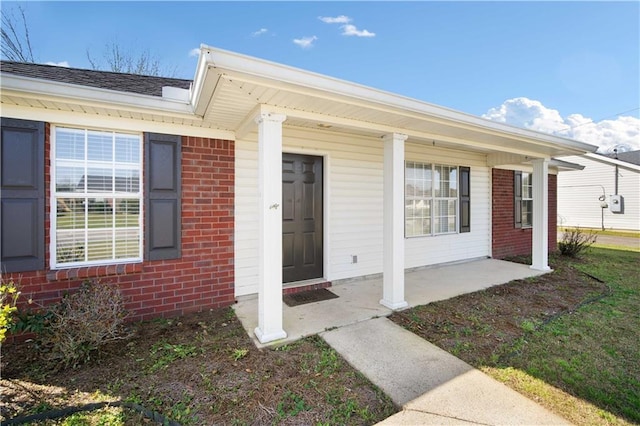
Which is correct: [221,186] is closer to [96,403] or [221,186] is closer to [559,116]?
[96,403]

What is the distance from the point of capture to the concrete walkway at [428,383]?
6.36 feet

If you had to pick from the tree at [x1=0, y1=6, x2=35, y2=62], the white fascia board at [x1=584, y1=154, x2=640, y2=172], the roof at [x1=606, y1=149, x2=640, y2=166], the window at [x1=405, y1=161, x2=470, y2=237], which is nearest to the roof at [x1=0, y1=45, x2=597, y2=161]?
the window at [x1=405, y1=161, x2=470, y2=237]

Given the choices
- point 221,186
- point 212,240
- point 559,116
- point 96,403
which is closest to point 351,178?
point 221,186

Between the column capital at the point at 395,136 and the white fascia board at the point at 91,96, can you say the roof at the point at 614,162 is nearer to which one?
the column capital at the point at 395,136

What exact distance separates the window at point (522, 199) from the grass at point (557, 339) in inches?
107

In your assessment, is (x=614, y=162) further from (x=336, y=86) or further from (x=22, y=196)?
(x=22, y=196)

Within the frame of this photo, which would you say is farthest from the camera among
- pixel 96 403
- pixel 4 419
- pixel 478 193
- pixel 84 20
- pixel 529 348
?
pixel 478 193

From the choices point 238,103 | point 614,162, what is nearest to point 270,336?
point 238,103

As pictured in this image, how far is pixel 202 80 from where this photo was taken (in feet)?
8.13

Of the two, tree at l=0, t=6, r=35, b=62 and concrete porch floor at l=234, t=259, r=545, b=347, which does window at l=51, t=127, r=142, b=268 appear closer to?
concrete porch floor at l=234, t=259, r=545, b=347

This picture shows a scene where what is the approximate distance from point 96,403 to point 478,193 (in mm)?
7636

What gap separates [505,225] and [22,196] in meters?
9.18

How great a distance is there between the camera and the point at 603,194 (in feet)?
57.9

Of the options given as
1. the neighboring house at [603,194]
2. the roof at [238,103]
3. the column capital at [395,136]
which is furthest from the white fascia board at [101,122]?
the neighboring house at [603,194]
